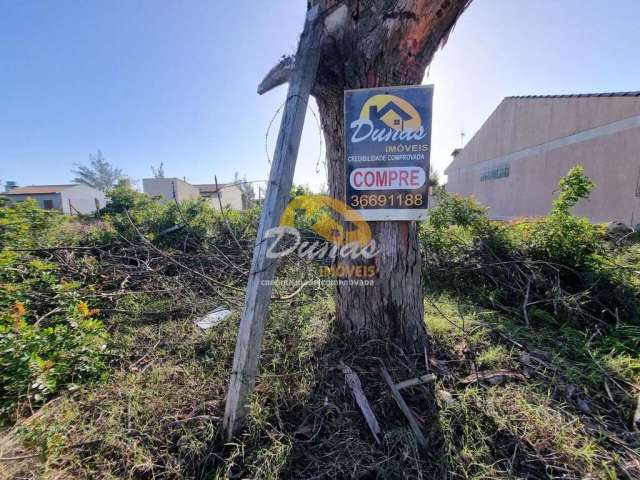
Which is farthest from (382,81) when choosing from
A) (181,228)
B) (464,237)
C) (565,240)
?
(181,228)

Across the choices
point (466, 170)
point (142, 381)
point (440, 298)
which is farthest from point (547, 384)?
point (466, 170)

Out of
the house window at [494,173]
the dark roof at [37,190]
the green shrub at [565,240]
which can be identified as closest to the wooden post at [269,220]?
the green shrub at [565,240]

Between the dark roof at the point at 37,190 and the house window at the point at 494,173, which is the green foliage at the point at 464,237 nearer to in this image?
the house window at the point at 494,173

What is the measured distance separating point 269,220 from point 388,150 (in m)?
0.87

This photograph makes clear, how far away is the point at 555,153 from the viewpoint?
9.16m

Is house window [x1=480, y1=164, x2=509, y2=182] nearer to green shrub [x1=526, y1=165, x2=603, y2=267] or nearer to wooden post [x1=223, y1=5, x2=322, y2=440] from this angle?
green shrub [x1=526, y1=165, x2=603, y2=267]

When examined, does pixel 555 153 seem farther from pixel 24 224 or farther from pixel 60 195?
pixel 60 195

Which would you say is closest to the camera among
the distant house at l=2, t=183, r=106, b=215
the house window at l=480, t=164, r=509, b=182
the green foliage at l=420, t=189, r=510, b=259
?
the green foliage at l=420, t=189, r=510, b=259

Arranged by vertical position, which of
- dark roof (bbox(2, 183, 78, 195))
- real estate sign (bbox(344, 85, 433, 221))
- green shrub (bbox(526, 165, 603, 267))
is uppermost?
Answer: dark roof (bbox(2, 183, 78, 195))

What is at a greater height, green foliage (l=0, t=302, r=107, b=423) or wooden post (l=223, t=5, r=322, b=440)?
wooden post (l=223, t=5, r=322, b=440)

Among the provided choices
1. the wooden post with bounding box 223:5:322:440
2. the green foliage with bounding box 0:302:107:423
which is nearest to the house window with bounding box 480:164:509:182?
the wooden post with bounding box 223:5:322:440

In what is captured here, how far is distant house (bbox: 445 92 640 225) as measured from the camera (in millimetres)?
6914

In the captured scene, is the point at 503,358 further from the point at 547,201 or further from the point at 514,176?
the point at 514,176

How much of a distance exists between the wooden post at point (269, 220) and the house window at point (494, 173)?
1357 cm
